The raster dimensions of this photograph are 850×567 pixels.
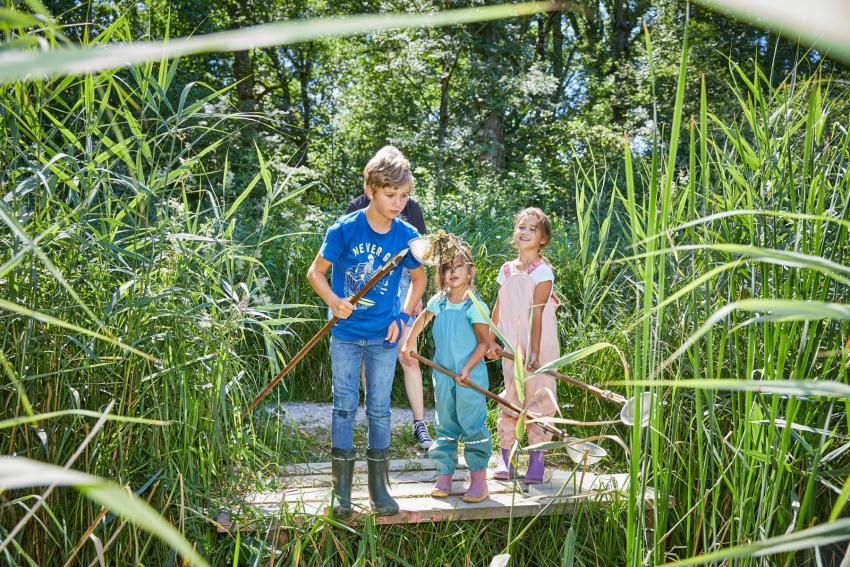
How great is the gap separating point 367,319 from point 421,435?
1.57 metres

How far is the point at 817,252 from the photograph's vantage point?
1.79 m

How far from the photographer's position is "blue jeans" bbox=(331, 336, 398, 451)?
11.1 feet

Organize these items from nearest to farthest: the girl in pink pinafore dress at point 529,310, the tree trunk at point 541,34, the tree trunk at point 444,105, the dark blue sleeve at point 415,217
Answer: the girl in pink pinafore dress at point 529,310 < the dark blue sleeve at point 415,217 < the tree trunk at point 444,105 < the tree trunk at point 541,34

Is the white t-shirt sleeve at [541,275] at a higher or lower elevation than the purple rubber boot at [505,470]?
higher

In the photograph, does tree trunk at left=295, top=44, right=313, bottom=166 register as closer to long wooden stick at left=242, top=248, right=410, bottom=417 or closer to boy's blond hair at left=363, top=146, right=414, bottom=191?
boy's blond hair at left=363, top=146, right=414, bottom=191

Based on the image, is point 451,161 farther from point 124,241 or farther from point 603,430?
point 124,241

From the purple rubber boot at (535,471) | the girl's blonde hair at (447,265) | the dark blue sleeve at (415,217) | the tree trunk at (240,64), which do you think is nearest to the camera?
the girl's blonde hair at (447,265)

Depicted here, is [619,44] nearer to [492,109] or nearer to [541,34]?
[541,34]

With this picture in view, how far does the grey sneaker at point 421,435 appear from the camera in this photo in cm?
469

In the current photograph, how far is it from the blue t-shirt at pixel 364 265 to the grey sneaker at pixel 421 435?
1483 millimetres

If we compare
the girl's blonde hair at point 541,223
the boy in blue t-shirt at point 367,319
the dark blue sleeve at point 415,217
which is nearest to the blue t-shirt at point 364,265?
the boy in blue t-shirt at point 367,319

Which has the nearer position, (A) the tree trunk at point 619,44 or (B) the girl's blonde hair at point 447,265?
(B) the girl's blonde hair at point 447,265

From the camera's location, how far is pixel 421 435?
4.73 m

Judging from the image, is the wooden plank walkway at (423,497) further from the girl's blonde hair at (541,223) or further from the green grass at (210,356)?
the girl's blonde hair at (541,223)
